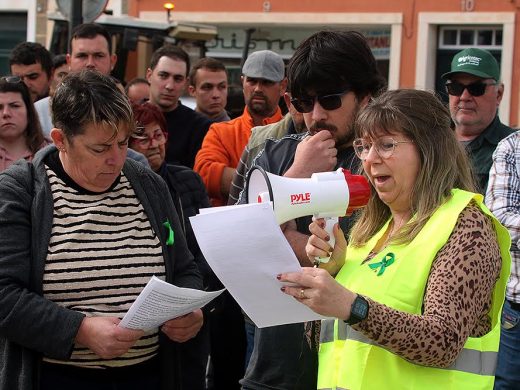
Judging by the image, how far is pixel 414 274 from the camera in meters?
2.88

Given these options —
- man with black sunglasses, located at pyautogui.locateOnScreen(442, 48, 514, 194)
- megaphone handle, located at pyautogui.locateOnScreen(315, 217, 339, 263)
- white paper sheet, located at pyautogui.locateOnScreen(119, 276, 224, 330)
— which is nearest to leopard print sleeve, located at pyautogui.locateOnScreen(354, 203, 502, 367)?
megaphone handle, located at pyautogui.locateOnScreen(315, 217, 339, 263)

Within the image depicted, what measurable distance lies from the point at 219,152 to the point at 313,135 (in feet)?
8.70

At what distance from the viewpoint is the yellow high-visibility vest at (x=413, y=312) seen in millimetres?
2877

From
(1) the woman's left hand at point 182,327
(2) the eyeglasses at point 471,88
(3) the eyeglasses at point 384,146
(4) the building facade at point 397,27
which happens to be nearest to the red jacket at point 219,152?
(2) the eyeglasses at point 471,88

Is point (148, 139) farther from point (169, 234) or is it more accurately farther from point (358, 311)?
point (358, 311)

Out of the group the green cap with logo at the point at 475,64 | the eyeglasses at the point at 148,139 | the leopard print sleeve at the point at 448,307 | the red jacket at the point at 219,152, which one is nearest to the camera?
the leopard print sleeve at the point at 448,307

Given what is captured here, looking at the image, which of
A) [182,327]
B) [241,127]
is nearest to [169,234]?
[182,327]

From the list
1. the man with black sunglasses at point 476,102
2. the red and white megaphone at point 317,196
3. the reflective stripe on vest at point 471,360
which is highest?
the man with black sunglasses at point 476,102

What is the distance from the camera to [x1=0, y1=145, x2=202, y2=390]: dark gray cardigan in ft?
11.3

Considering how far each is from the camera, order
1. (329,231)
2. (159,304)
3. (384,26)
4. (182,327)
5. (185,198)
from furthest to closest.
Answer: (384,26)
(185,198)
(182,327)
(159,304)
(329,231)

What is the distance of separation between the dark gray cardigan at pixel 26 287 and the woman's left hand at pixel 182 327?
36 centimetres

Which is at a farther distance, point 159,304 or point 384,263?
point 159,304

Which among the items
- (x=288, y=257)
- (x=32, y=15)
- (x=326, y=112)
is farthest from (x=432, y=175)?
(x=32, y=15)

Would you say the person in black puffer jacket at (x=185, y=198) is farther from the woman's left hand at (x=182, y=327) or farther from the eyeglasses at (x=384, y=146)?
the eyeglasses at (x=384, y=146)
